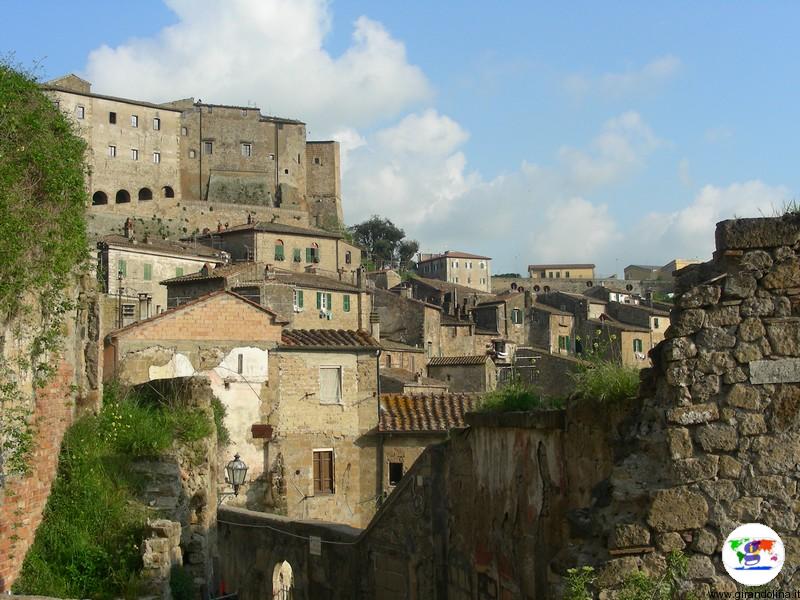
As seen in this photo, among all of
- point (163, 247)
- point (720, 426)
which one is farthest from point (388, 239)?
point (720, 426)

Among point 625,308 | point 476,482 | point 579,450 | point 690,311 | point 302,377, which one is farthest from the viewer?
point 625,308

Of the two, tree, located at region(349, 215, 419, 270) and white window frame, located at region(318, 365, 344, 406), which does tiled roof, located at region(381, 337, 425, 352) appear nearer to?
white window frame, located at region(318, 365, 344, 406)

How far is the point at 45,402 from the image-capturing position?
11422 mm

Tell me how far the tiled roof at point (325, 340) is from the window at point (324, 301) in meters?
22.2

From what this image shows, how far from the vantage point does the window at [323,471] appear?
95.0 feet

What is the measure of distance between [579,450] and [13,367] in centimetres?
575

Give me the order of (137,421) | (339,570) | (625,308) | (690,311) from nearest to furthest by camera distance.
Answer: (690,311), (137,421), (339,570), (625,308)

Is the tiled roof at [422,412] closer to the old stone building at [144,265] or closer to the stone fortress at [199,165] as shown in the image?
the old stone building at [144,265]

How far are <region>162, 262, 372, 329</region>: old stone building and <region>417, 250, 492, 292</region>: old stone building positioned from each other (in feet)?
178

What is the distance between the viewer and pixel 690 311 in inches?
272

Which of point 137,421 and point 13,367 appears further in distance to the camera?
point 137,421

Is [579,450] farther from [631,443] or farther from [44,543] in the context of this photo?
[44,543]

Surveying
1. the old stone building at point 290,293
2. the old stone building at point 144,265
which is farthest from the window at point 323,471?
the old stone building at point 144,265

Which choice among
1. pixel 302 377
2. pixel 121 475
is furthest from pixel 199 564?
pixel 302 377
